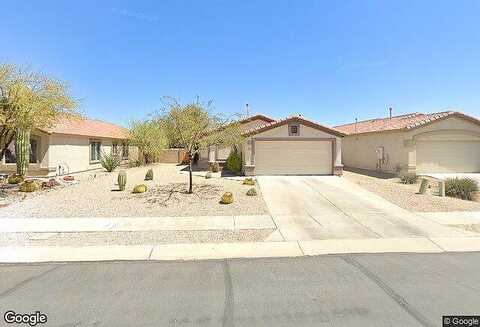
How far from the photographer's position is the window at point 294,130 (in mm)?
19078

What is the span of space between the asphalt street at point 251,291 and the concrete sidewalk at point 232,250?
363 mm

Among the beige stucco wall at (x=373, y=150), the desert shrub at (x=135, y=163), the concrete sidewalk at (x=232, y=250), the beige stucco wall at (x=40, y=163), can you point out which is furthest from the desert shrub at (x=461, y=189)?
the desert shrub at (x=135, y=163)

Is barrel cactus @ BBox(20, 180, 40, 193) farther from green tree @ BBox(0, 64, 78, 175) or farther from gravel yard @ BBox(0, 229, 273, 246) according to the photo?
gravel yard @ BBox(0, 229, 273, 246)

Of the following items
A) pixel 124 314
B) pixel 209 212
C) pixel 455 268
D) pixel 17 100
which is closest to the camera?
pixel 124 314

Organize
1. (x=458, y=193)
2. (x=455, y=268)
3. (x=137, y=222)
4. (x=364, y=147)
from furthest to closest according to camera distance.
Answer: (x=364, y=147)
(x=458, y=193)
(x=137, y=222)
(x=455, y=268)

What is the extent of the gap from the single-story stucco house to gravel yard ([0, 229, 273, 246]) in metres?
11.3

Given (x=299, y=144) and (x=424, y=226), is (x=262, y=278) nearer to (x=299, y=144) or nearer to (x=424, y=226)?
(x=424, y=226)

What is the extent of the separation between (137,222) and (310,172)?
1296 centimetres

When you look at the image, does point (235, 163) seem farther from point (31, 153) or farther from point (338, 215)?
point (31, 153)

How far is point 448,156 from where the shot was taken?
64.6 feet

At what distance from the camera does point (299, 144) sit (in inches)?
754

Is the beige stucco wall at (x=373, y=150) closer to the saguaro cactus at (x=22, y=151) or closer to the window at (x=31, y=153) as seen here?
the saguaro cactus at (x=22, y=151)

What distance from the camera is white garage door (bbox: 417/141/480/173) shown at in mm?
19500

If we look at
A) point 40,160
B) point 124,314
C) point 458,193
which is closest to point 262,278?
point 124,314
